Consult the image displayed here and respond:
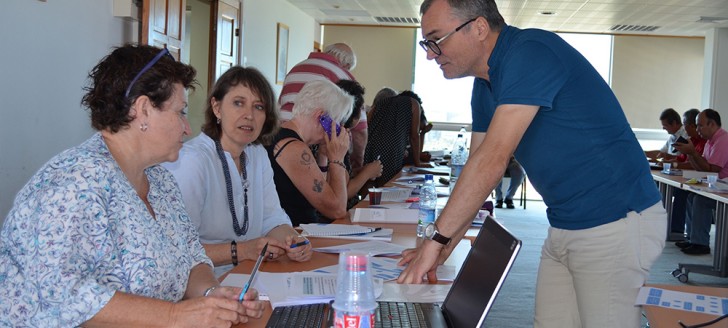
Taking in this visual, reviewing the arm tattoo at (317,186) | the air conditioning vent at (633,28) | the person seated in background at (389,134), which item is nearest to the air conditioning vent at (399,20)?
the air conditioning vent at (633,28)

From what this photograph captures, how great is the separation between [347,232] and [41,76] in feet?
9.34

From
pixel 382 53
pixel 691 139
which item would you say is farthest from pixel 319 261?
pixel 382 53

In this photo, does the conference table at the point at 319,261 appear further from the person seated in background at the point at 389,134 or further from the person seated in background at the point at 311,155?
the person seated in background at the point at 389,134

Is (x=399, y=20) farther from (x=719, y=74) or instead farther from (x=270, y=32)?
(x=719, y=74)

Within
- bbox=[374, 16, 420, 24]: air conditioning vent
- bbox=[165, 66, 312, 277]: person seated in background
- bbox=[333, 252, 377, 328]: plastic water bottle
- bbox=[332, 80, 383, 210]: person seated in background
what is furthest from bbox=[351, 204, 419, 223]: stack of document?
bbox=[374, 16, 420, 24]: air conditioning vent

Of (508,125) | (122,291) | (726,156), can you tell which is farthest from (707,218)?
(122,291)

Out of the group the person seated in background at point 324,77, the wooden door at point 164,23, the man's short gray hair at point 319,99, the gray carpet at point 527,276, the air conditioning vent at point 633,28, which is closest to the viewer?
the man's short gray hair at point 319,99

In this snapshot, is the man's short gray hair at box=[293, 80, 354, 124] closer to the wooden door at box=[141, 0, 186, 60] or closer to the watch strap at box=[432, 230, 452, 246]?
the watch strap at box=[432, 230, 452, 246]

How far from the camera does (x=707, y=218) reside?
7.01 m

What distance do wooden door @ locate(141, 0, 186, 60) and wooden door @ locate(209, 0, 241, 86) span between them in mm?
1199

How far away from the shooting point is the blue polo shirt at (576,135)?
5.95ft

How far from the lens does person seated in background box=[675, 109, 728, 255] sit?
702cm

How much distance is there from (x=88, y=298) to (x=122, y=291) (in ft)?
0.36

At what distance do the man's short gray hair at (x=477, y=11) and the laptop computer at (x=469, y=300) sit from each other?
1.91ft
